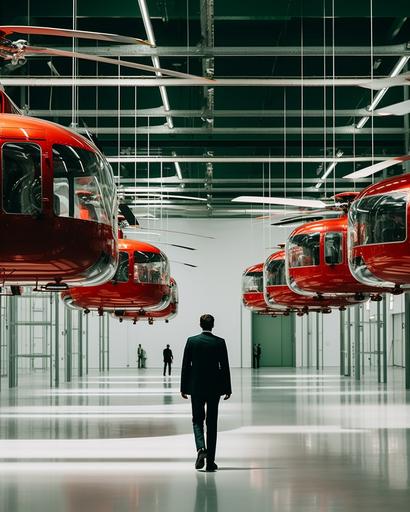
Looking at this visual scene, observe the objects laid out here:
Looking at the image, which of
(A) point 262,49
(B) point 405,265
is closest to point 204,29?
(A) point 262,49

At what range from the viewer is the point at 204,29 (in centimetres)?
1616

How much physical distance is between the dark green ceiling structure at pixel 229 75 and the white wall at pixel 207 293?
43.6 feet

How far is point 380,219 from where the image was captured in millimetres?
10039

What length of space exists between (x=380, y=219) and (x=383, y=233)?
145 millimetres

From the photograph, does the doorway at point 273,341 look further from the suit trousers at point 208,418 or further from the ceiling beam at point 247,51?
the suit trousers at point 208,418

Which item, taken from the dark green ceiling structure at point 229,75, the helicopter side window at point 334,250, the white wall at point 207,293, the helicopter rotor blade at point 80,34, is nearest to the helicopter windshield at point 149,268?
the dark green ceiling structure at point 229,75

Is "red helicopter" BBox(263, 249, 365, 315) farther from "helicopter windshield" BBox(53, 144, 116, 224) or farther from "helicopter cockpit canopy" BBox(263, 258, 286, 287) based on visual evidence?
"helicopter windshield" BBox(53, 144, 116, 224)

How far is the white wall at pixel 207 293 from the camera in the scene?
4381 cm

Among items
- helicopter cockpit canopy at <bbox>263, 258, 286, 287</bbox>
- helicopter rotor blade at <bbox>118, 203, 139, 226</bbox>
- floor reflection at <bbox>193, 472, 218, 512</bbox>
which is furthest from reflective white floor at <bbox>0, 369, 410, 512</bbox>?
helicopter rotor blade at <bbox>118, 203, 139, 226</bbox>

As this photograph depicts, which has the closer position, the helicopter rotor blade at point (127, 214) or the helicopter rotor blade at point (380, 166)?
the helicopter rotor blade at point (380, 166)

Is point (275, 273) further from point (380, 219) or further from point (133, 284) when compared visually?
point (380, 219)

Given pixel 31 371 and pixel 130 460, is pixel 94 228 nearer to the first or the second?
pixel 130 460

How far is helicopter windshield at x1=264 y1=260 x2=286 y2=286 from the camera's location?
1906 cm

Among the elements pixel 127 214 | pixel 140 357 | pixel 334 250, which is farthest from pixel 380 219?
pixel 140 357
